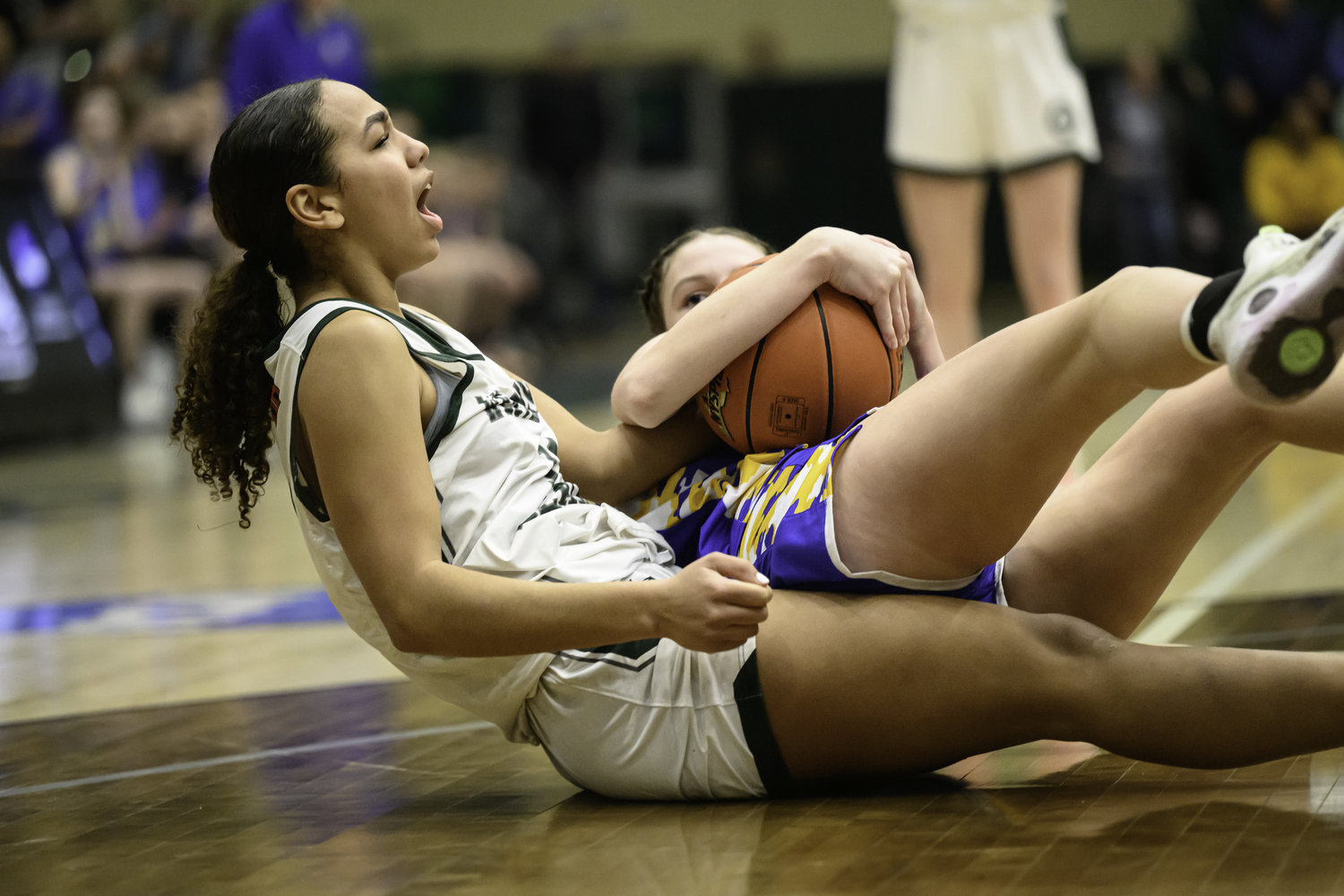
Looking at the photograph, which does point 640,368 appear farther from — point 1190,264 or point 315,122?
point 1190,264

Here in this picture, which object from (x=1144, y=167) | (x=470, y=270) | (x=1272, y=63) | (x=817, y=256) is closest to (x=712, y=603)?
(x=817, y=256)

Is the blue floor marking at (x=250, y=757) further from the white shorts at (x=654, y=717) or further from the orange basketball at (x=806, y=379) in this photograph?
the orange basketball at (x=806, y=379)

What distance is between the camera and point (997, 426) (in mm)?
1549

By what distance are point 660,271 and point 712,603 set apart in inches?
31.0

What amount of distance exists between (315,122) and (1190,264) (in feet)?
32.0

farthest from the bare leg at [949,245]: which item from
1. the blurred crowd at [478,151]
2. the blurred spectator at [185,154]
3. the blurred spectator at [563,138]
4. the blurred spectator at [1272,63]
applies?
the blurred spectator at [563,138]

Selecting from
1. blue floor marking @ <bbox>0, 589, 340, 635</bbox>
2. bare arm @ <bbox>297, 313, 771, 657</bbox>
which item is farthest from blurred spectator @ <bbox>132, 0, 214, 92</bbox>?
bare arm @ <bbox>297, 313, 771, 657</bbox>

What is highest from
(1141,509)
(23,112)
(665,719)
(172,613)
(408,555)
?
(23,112)

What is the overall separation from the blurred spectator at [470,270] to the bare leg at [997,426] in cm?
647

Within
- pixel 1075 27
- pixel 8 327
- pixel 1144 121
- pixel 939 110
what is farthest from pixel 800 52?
pixel 939 110

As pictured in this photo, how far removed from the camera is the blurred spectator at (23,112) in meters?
7.55

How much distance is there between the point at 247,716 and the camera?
98.9 inches

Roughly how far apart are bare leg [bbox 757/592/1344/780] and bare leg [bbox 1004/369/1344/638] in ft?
0.48

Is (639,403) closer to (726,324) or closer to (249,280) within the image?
(726,324)
